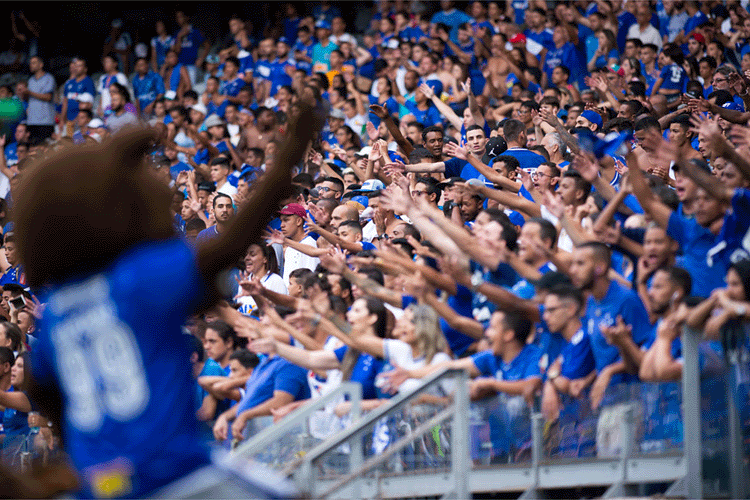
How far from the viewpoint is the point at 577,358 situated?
4.75 metres

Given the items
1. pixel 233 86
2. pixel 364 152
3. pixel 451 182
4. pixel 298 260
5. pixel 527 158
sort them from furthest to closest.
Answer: pixel 233 86
pixel 364 152
pixel 298 260
pixel 527 158
pixel 451 182

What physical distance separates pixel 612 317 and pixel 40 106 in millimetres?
12928

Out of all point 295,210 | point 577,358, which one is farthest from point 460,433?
point 295,210

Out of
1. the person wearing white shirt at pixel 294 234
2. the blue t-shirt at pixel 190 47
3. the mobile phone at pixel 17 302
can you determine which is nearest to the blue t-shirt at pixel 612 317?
the person wearing white shirt at pixel 294 234

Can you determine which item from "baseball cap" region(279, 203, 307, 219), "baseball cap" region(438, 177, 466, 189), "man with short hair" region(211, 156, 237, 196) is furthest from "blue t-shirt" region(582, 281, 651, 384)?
"man with short hair" region(211, 156, 237, 196)

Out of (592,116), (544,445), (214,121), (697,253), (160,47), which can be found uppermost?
(160,47)

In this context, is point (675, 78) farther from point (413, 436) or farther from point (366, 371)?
point (413, 436)

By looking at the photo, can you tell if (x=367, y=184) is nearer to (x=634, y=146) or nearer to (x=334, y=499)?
(x=634, y=146)

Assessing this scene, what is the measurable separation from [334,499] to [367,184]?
5.65 m

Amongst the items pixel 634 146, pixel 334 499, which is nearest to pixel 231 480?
pixel 334 499

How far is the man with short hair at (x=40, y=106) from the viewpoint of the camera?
15.6m

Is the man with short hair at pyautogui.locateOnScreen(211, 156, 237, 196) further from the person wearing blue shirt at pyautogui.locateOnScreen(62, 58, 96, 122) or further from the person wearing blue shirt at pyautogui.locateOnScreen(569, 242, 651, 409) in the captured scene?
the person wearing blue shirt at pyautogui.locateOnScreen(569, 242, 651, 409)

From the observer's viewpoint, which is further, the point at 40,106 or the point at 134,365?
the point at 40,106

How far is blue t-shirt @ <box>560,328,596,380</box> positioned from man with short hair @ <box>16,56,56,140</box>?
492 inches
